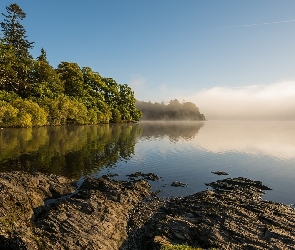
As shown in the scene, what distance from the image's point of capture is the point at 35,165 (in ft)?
122

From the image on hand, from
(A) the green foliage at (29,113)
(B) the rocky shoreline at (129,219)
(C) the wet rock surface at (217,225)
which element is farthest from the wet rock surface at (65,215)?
(A) the green foliage at (29,113)

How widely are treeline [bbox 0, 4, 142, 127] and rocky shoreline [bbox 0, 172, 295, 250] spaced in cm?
7047

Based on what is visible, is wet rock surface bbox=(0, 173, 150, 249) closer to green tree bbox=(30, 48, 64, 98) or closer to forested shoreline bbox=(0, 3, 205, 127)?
forested shoreline bbox=(0, 3, 205, 127)

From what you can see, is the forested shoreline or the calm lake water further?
the forested shoreline

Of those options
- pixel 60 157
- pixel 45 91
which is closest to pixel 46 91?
pixel 45 91

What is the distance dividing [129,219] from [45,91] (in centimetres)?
10360

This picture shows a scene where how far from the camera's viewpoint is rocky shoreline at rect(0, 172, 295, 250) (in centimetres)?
1591

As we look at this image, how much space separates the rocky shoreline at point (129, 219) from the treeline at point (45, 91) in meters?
70.5

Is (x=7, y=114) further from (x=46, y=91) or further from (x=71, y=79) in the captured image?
(x=71, y=79)

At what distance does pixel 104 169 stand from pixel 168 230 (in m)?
21.6

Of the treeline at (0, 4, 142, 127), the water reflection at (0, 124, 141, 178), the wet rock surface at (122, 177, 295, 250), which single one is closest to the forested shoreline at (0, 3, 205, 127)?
the treeline at (0, 4, 142, 127)

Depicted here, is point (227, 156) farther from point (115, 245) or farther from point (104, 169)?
point (115, 245)

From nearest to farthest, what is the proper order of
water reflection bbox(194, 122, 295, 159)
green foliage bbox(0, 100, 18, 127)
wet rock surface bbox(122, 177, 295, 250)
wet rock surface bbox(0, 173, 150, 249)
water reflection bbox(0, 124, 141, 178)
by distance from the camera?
wet rock surface bbox(0, 173, 150, 249)
wet rock surface bbox(122, 177, 295, 250)
water reflection bbox(0, 124, 141, 178)
water reflection bbox(194, 122, 295, 159)
green foliage bbox(0, 100, 18, 127)

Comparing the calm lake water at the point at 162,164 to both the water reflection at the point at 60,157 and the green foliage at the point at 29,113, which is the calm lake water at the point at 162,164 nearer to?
the water reflection at the point at 60,157
